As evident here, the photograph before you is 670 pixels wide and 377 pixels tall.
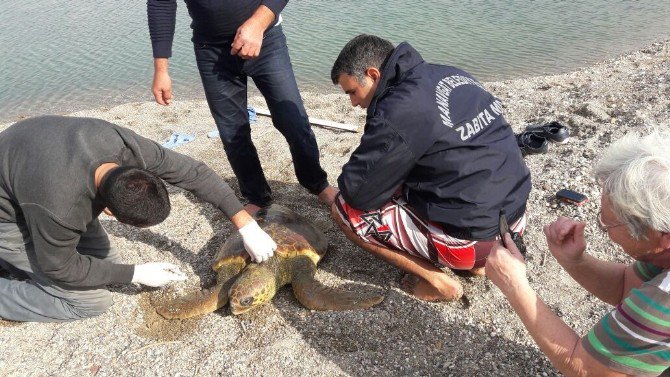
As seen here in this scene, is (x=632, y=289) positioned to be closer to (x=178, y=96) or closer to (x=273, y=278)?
(x=273, y=278)

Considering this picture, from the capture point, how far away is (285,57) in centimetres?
296

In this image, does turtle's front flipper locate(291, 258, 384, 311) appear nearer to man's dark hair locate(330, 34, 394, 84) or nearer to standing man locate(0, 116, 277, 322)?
standing man locate(0, 116, 277, 322)

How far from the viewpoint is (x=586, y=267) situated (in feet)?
6.20

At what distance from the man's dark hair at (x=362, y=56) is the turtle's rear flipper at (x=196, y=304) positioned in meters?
1.30

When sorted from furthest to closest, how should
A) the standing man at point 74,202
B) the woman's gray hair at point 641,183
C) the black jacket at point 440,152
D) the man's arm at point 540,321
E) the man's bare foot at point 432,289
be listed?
the man's bare foot at point 432,289
the black jacket at point 440,152
the standing man at point 74,202
the man's arm at point 540,321
the woman's gray hair at point 641,183

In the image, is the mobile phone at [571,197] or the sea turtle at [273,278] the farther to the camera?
the mobile phone at [571,197]

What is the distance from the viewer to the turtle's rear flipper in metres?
2.48

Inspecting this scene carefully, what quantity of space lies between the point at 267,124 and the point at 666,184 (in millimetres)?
4034

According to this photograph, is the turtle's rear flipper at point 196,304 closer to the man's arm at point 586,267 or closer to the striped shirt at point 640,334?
the man's arm at point 586,267

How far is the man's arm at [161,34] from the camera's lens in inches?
112

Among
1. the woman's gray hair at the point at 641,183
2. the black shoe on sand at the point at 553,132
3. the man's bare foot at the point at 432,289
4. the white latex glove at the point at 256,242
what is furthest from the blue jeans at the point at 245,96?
the woman's gray hair at the point at 641,183

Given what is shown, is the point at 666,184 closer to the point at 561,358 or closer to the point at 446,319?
the point at 561,358

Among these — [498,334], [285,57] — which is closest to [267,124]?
[285,57]

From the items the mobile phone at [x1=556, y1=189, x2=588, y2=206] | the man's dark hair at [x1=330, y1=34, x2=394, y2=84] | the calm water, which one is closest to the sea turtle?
the man's dark hair at [x1=330, y1=34, x2=394, y2=84]
